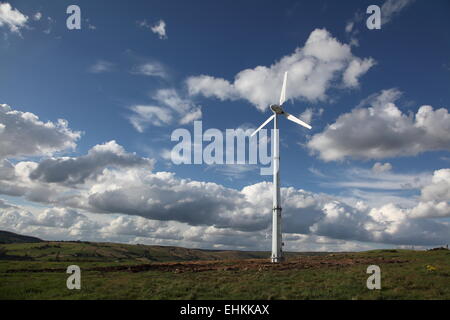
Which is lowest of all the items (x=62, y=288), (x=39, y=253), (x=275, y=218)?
(x=39, y=253)

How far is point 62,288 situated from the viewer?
103 feet

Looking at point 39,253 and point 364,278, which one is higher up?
point 364,278
